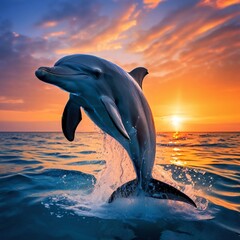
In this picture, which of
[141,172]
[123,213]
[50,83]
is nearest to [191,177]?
[141,172]

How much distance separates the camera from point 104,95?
4730mm

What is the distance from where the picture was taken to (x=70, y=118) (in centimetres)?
579

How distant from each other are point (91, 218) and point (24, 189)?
3.15 metres

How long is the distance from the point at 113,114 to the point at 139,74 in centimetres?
229

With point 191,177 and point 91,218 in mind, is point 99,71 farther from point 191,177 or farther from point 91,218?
point 191,177

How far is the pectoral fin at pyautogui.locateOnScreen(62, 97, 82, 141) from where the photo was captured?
5625 mm

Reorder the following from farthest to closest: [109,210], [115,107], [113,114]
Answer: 1. [109,210]
2. [115,107]
3. [113,114]

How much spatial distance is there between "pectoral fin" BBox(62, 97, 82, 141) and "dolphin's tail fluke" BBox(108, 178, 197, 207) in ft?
5.35

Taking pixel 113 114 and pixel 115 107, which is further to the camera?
pixel 115 107

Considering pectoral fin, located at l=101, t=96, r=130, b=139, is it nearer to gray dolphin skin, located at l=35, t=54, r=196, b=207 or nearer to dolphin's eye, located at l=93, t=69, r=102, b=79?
gray dolphin skin, located at l=35, t=54, r=196, b=207

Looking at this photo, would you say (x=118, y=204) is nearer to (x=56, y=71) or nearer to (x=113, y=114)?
(x=113, y=114)

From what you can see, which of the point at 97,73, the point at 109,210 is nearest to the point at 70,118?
the point at 97,73

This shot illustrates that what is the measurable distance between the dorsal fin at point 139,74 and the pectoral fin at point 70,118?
1.56 metres

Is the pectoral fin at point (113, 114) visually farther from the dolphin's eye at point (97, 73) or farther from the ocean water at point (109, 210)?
the ocean water at point (109, 210)
